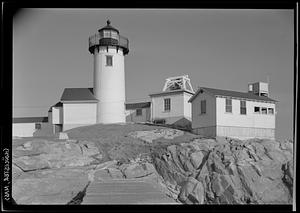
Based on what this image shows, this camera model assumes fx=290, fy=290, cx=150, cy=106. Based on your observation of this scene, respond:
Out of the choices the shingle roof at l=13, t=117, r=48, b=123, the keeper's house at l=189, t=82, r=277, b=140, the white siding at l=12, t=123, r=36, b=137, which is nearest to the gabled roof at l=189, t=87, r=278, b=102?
the keeper's house at l=189, t=82, r=277, b=140

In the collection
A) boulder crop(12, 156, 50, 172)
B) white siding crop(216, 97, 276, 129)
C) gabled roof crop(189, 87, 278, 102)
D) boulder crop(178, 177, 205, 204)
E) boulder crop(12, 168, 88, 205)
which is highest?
gabled roof crop(189, 87, 278, 102)

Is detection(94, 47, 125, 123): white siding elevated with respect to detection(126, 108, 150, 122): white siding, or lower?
elevated

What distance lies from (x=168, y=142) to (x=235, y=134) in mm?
2516

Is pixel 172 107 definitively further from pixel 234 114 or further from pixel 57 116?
pixel 57 116

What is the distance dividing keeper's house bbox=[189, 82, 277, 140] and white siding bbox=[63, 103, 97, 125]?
4.80 meters

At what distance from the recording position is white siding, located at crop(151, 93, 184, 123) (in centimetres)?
1360

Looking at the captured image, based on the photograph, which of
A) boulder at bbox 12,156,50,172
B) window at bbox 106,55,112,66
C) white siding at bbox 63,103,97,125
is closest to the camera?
boulder at bbox 12,156,50,172

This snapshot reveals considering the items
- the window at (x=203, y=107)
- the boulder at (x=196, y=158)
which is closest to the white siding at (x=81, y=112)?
the window at (x=203, y=107)

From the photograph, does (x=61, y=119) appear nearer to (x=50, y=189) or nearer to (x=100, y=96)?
(x=100, y=96)

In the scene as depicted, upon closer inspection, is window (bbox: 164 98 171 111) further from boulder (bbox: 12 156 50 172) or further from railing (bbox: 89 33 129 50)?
boulder (bbox: 12 156 50 172)

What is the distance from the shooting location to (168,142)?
419 inches

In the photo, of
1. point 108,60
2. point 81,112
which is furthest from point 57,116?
point 108,60

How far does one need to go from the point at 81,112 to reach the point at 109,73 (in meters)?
2.24
